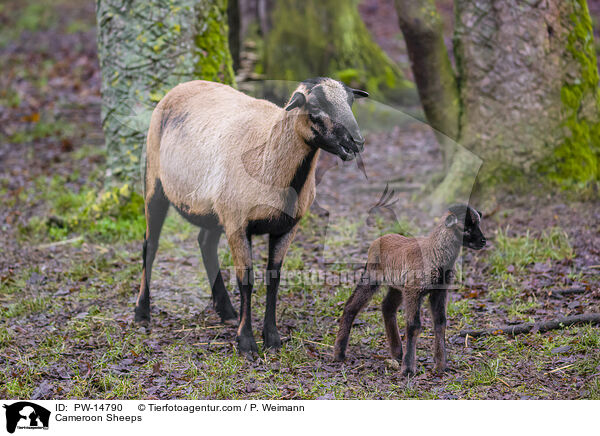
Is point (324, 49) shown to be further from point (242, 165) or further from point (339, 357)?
point (339, 357)

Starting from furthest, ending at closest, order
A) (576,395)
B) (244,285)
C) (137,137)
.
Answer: (137,137)
(244,285)
(576,395)

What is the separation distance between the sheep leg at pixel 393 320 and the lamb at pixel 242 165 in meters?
0.92

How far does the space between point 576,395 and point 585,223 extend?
3278 millimetres

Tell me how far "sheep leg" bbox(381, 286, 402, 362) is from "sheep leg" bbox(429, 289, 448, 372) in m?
0.30

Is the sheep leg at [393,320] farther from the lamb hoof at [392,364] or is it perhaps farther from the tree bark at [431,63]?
the tree bark at [431,63]

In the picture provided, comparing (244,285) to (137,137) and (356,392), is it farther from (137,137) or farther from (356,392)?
(137,137)

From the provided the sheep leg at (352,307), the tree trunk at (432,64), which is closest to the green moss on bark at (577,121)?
the tree trunk at (432,64)

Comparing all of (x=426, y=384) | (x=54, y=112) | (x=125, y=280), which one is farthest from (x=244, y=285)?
(x=54, y=112)

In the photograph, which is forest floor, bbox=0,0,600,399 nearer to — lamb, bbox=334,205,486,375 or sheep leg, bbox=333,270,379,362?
sheep leg, bbox=333,270,379,362

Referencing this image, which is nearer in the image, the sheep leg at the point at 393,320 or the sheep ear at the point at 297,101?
the sheep ear at the point at 297,101

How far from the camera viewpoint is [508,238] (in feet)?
23.4

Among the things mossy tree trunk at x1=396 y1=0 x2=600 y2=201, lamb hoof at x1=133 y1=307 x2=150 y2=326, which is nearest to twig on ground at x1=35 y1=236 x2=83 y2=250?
lamb hoof at x1=133 y1=307 x2=150 y2=326
